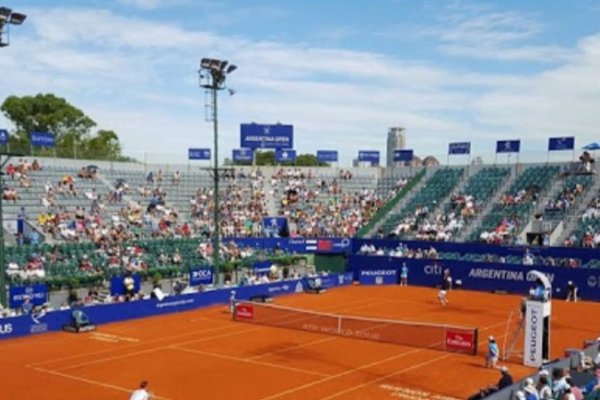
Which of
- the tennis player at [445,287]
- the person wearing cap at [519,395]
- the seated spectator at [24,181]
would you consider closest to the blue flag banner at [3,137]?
the seated spectator at [24,181]

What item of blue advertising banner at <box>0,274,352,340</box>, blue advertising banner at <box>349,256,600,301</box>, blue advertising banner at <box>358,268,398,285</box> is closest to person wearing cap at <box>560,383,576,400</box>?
blue advertising banner at <box>0,274,352,340</box>

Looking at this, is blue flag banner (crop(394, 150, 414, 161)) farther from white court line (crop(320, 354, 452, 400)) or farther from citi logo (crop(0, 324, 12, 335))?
citi logo (crop(0, 324, 12, 335))

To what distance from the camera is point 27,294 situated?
32.3m

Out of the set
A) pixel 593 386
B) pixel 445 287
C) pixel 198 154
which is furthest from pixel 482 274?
pixel 198 154

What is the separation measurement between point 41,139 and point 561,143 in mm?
40490

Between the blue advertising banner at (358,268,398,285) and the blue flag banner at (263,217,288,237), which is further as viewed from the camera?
the blue flag banner at (263,217,288,237)

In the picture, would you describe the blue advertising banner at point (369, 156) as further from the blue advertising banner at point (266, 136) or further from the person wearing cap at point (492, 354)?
the person wearing cap at point (492, 354)

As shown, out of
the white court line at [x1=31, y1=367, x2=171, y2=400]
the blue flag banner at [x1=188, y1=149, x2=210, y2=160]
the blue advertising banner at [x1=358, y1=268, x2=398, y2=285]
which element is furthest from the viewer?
the blue flag banner at [x1=188, y1=149, x2=210, y2=160]

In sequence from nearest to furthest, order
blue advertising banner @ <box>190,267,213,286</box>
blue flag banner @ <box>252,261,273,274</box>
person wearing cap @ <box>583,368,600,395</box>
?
person wearing cap @ <box>583,368,600,395</box> → blue advertising banner @ <box>190,267,213,286</box> → blue flag banner @ <box>252,261,273,274</box>

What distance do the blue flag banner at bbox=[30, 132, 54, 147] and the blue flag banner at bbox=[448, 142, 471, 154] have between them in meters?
33.6

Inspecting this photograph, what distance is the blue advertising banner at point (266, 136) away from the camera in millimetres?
64500

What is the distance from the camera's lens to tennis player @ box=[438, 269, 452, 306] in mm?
37516

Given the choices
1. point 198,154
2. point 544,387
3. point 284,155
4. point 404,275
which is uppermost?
point 284,155

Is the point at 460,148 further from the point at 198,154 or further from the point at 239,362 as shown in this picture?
the point at 239,362
